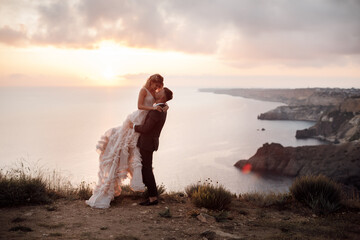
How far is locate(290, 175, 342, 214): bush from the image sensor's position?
5.68 metres

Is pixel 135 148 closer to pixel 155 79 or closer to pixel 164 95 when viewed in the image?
pixel 164 95

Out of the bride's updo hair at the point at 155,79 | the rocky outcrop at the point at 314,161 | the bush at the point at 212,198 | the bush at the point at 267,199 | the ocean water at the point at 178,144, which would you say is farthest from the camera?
the ocean water at the point at 178,144

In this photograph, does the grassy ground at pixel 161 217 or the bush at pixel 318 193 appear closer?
the grassy ground at pixel 161 217

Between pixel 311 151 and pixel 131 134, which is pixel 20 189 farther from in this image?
pixel 311 151

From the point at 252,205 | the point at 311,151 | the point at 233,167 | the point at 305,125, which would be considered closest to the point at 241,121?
the point at 305,125

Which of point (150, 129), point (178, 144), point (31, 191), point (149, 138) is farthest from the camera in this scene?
point (178, 144)

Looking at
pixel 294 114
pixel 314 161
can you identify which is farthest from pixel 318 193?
pixel 294 114

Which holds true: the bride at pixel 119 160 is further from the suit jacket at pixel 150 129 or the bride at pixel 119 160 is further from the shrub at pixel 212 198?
the shrub at pixel 212 198

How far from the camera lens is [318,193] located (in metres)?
6.18

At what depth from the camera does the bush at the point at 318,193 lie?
223 inches

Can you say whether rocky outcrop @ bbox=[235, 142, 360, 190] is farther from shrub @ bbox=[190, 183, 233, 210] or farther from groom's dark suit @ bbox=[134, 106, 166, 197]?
groom's dark suit @ bbox=[134, 106, 166, 197]

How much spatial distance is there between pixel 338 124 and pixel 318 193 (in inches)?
4446

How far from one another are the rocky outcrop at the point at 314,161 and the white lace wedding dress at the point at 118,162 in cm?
5042

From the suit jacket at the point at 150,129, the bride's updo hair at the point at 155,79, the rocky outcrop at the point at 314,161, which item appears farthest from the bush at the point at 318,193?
the rocky outcrop at the point at 314,161
